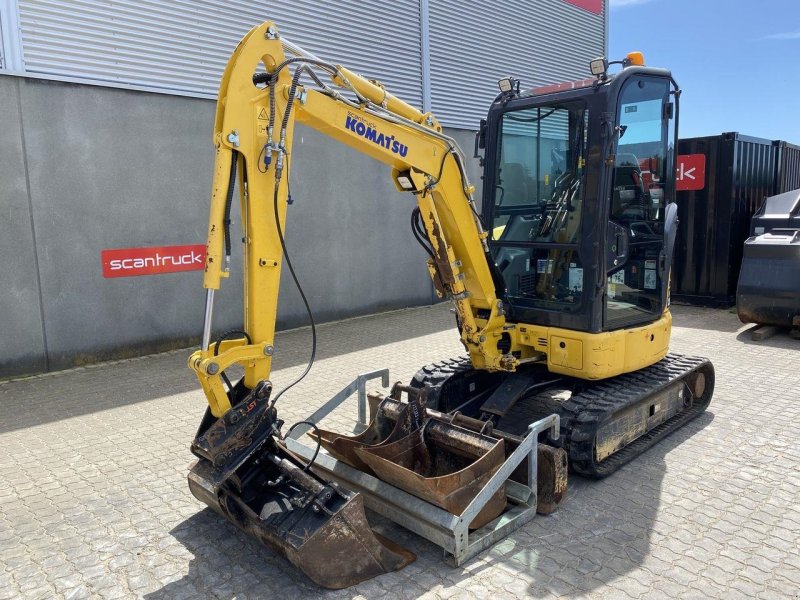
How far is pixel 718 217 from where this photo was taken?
36.4 feet

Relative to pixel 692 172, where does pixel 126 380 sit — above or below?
below

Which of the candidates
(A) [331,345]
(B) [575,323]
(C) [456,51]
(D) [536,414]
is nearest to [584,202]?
(B) [575,323]

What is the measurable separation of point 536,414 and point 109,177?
614 centimetres

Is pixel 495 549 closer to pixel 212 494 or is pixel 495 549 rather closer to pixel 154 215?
pixel 212 494

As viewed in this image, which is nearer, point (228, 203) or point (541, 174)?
point (228, 203)

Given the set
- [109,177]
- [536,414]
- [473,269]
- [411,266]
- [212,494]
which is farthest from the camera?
[411,266]

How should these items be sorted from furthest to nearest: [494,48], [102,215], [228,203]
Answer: [494,48] → [102,215] → [228,203]

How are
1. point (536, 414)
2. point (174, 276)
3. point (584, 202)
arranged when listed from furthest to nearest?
point (174, 276) → point (536, 414) → point (584, 202)

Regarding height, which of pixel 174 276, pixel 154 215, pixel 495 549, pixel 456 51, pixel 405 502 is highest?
pixel 456 51

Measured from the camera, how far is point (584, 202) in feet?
15.3

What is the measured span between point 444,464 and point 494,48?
11.2 metres

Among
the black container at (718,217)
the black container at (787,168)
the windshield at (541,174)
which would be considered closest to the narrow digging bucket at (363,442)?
the windshield at (541,174)

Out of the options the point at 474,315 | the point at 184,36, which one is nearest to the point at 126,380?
the point at 474,315

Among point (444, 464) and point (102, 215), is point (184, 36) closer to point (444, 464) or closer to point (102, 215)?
point (102, 215)
